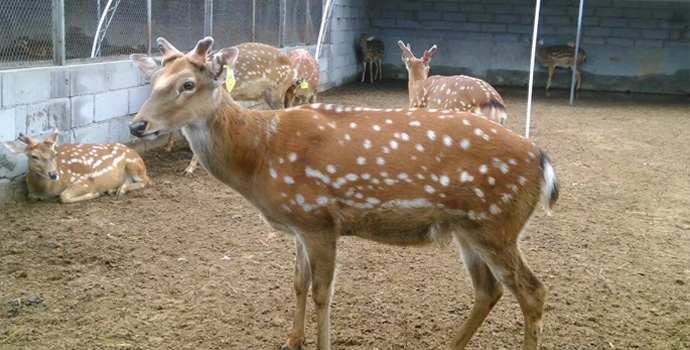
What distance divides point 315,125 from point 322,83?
11412 mm

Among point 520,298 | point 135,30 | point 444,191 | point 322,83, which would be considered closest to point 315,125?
point 444,191

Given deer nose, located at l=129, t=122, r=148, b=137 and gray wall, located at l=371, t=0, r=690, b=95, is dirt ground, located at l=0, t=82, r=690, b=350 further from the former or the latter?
gray wall, located at l=371, t=0, r=690, b=95

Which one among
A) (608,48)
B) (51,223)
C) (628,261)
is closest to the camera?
(628,261)

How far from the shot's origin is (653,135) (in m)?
10.8

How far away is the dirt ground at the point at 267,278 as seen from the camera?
3742 millimetres

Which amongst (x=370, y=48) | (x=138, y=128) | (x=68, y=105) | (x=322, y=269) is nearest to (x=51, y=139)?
(x=68, y=105)

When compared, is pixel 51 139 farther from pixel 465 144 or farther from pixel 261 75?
A: pixel 465 144

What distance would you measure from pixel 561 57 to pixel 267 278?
14352 mm

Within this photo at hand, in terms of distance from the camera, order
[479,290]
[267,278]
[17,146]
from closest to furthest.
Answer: [479,290] < [267,278] < [17,146]

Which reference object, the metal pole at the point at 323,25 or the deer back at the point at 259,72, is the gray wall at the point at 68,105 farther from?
the metal pole at the point at 323,25

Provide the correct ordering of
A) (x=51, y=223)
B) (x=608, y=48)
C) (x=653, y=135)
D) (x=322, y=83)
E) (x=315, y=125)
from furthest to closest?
(x=608, y=48)
(x=322, y=83)
(x=653, y=135)
(x=51, y=223)
(x=315, y=125)

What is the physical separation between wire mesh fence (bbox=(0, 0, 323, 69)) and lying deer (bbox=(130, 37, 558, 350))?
123 inches

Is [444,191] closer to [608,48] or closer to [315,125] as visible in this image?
[315,125]

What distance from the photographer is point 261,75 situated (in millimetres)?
8375
